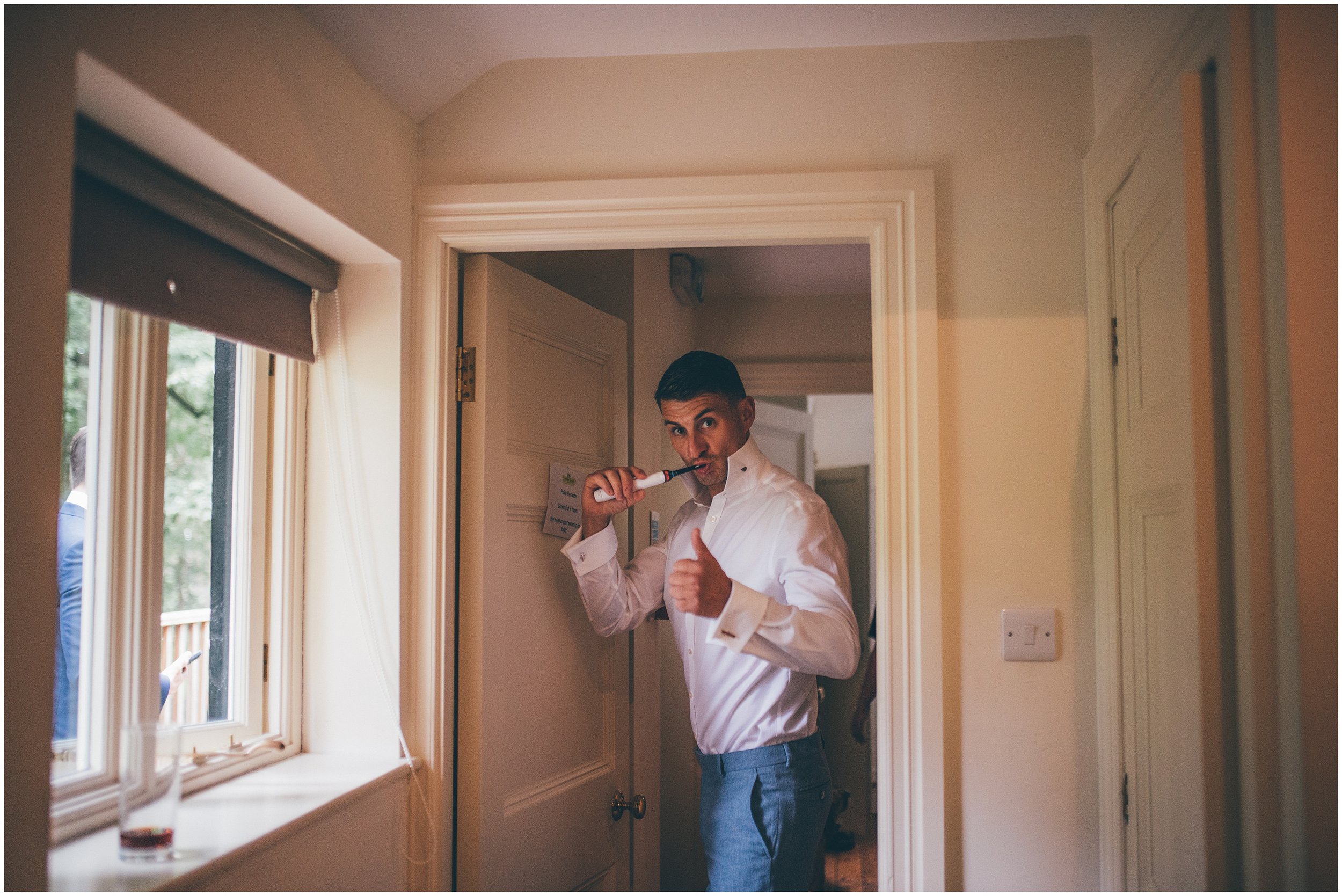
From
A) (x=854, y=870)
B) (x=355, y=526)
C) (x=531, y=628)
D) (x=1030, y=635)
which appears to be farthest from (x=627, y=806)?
(x=854, y=870)

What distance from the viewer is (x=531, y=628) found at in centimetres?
213

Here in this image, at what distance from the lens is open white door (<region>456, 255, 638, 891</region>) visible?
6.31 ft

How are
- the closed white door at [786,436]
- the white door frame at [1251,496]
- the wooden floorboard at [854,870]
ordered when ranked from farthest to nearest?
the closed white door at [786,436]
the wooden floorboard at [854,870]
the white door frame at [1251,496]

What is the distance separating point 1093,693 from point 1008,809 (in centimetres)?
27

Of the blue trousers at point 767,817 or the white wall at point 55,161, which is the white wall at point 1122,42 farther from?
the blue trousers at point 767,817

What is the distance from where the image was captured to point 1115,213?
5.28 feet

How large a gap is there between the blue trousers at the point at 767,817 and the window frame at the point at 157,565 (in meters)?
0.99

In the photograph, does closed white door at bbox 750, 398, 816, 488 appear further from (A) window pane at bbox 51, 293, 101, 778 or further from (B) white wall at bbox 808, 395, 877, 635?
(A) window pane at bbox 51, 293, 101, 778

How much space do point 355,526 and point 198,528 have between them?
0.95 ft

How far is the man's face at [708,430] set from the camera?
8.18 ft

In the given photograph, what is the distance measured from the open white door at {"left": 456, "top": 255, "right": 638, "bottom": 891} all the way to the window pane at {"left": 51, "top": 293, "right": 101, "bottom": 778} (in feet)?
2.34

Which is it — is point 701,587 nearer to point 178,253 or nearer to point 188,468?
→ point 188,468

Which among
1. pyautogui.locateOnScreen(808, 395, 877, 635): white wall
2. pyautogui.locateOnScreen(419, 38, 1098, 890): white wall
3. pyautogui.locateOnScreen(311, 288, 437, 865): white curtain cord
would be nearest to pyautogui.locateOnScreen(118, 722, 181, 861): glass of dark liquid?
pyautogui.locateOnScreen(311, 288, 437, 865): white curtain cord

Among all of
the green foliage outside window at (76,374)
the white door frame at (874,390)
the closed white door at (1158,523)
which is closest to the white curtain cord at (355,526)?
the white door frame at (874,390)
